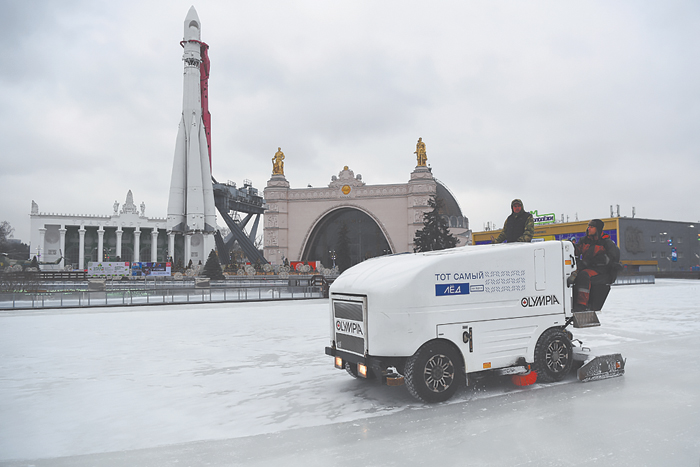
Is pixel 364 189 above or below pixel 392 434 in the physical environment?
above

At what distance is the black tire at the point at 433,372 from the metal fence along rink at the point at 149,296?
72.1 ft

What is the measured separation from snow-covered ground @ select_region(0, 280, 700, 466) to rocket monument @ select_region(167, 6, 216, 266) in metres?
40.8

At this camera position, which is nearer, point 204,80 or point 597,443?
point 597,443

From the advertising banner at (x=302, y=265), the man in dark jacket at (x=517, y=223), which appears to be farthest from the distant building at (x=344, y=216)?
the man in dark jacket at (x=517, y=223)

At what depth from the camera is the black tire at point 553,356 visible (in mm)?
7484

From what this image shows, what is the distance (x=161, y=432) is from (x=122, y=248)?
102 meters

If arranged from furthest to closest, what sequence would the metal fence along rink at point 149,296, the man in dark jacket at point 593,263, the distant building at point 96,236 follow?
the distant building at point 96,236
the metal fence along rink at point 149,296
the man in dark jacket at point 593,263

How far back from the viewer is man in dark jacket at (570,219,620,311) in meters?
7.94

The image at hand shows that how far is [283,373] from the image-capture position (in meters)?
8.73

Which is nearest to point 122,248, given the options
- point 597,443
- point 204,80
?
point 204,80

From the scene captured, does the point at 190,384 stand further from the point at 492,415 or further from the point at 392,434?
the point at 492,415

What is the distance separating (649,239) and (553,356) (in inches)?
2580

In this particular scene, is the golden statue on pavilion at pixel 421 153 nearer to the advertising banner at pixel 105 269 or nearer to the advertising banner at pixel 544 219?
the advertising banner at pixel 544 219

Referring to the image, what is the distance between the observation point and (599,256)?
314 inches
